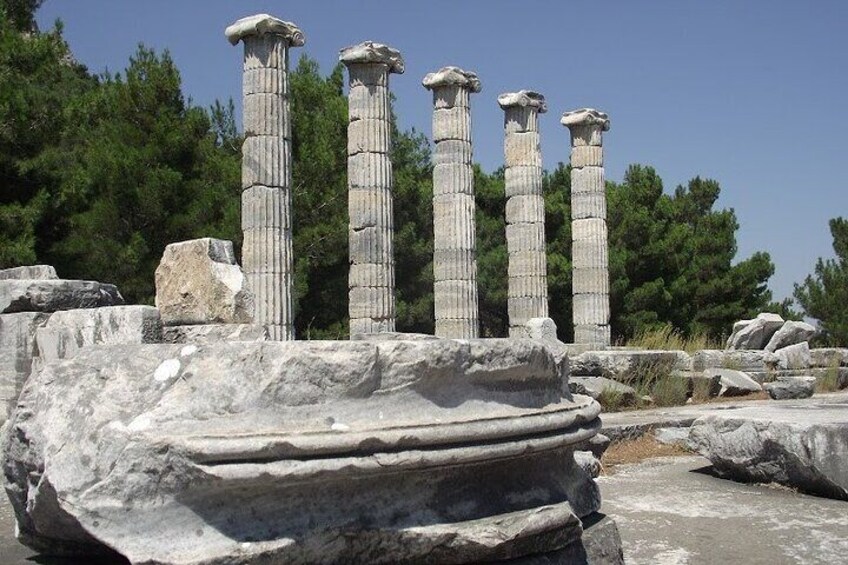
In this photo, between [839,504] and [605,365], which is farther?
[605,365]

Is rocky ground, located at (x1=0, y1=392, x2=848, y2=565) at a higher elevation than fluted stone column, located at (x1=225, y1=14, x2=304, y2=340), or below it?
below

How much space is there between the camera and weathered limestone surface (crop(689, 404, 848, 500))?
5012 millimetres

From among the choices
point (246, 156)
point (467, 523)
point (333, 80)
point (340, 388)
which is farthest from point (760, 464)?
point (333, 80)

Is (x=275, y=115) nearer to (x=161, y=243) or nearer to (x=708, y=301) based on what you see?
(x=161, y=243)

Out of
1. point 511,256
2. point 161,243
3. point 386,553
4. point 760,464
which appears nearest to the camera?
point 386,553

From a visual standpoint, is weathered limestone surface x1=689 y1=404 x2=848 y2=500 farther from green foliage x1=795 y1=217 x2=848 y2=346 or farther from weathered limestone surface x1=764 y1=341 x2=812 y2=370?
green foliage x1=795 y1=217 x2=848 y2=346

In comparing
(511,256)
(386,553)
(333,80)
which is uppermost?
(333,80)

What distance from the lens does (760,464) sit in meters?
5.48

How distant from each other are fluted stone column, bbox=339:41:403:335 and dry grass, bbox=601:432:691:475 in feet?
28.2

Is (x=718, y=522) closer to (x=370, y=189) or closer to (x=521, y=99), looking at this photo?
(x=370, y=189)

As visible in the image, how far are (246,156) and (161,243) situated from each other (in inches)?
165

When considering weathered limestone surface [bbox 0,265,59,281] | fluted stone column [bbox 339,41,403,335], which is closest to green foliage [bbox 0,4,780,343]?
fluted stone column [bbox 339,41,403,335]

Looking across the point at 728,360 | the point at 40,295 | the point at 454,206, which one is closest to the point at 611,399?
the point at 728,360

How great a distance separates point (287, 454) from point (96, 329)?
439cm
